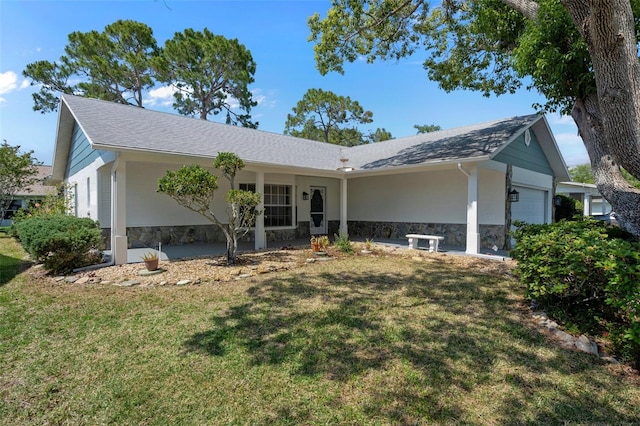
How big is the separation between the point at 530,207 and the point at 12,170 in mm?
23865

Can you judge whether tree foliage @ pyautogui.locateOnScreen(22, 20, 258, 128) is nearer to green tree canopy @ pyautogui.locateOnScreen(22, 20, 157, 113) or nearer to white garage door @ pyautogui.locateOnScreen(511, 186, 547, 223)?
green tree canopy @ pyautogui.locateOnScreen(22, 20, 157, 113)

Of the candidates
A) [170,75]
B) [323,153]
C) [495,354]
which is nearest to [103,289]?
[495,354]

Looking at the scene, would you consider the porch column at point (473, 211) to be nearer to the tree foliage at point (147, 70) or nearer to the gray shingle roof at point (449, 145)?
the gray shingle roof at point (449, 145)

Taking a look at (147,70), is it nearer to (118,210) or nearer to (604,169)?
(118,210)

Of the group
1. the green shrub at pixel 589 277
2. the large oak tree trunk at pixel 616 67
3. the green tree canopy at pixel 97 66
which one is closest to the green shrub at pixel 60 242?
the green shrub at pixel 589 277

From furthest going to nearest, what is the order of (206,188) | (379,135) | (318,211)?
(379,135)
(318,211)
(206,188)

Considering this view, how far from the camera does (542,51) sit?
19.2 feet

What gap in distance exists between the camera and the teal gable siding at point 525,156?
10476mm

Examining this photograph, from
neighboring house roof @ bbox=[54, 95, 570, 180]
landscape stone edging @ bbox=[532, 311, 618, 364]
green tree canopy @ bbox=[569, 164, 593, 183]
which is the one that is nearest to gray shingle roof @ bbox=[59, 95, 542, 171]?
neighboring house roof @ bbox=[54, 95, 570, 180]

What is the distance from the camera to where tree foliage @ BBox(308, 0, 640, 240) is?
151 inches

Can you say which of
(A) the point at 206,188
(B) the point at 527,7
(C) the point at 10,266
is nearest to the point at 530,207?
(B) the point at 527,7

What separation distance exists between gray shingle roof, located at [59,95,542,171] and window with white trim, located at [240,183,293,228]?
146 centimetres

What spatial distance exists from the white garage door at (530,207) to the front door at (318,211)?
7327mm

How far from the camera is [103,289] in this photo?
5.87 m
